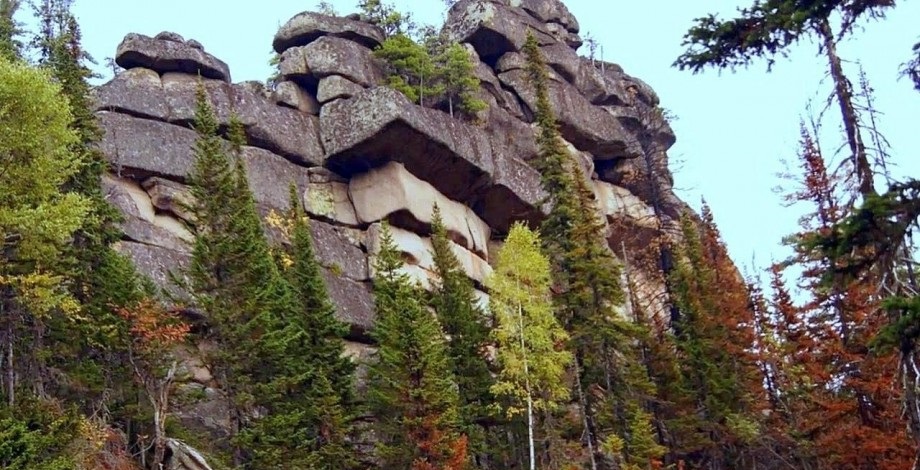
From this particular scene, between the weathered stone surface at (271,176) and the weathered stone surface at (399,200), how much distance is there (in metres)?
3.06

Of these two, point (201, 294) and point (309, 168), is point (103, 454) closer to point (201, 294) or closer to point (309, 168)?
point (201, 294)

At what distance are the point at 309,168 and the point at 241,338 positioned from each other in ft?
68.8

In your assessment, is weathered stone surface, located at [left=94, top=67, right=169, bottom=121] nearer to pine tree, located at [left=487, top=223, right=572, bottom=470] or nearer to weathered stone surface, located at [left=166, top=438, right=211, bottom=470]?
pine tree, located at [left=487, top=223, right=572, bottom=470]

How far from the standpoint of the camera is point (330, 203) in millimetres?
45812

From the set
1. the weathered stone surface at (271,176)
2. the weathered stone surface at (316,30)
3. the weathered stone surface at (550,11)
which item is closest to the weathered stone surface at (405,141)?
the weathered stone surface at (271,176)

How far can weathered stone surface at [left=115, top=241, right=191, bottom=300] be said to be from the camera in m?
33.4

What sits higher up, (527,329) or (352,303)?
(352,303)

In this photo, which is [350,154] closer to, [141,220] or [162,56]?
[162,56]

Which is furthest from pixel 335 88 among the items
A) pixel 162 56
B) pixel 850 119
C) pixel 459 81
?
pixel 850 119

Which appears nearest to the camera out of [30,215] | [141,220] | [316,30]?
[30,215]

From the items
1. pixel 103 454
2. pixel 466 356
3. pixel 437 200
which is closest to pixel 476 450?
pixel 466 356

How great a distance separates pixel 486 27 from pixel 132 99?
22.9 meters

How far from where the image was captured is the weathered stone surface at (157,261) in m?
33.4

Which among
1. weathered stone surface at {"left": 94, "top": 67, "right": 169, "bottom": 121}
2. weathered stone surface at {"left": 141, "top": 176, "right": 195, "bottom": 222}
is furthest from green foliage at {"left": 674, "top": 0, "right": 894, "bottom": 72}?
weathered stone surface at {"left": 94, "top": 67, "right": 169, "bottom": 121}
